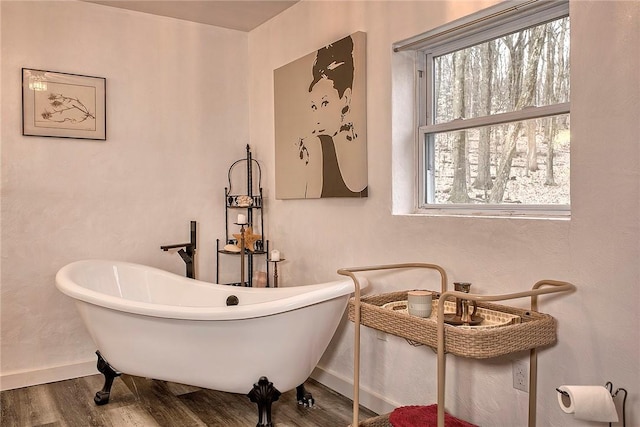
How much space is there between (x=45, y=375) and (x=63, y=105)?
1.69 metres

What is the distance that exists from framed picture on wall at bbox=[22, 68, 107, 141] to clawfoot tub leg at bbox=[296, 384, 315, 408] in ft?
6.70

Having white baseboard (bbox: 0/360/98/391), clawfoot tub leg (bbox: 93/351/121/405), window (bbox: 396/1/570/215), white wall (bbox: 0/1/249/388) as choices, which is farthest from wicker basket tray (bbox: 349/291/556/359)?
white baseboard (bbox: 0/360/98/391)

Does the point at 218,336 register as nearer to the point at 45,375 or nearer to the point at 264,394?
the point at 264,394

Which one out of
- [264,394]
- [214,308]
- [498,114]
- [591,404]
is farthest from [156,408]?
[498,114]

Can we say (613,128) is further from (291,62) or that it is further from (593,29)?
(291,62)

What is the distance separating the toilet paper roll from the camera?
153 cm

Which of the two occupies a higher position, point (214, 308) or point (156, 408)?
point (214, 308)

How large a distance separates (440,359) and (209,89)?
2.81 meters

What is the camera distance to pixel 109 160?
349 cm

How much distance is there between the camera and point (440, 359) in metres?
1.70

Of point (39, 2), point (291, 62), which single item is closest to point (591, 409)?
point (291, 62)

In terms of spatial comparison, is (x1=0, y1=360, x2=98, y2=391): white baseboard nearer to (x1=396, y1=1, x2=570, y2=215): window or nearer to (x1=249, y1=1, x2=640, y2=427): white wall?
(x1=249, y1=1, x2=640, y2=427): white wall

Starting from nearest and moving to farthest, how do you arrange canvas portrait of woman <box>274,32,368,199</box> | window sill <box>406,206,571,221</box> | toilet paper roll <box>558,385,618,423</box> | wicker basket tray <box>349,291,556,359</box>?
toilet paper roll <box>558,385,618,423</box>, wicker basket tray <box>349,291,556,359</box>, window sill <box>406,206,571,221</box>, canvas portrait of woman <box>274,32,368,199</box>

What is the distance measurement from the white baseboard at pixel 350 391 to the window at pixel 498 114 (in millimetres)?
996
